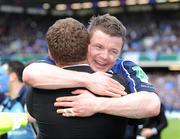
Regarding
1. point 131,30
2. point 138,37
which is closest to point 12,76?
point 138,37

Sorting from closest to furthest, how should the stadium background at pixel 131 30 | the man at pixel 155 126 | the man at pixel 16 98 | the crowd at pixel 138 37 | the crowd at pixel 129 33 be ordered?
the man at pixel 16 98, the man at pixel 155 126, the crowd at pixel 138 37, the stadium background at pixel 131 30, the crowd at pixel 129 33

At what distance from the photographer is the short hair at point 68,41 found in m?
2.21

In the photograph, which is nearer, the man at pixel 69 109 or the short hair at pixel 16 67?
the man at pixel 69 109

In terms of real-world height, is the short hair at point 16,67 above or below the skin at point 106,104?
below

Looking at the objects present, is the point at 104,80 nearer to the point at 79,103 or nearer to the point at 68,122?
the point at 79,103

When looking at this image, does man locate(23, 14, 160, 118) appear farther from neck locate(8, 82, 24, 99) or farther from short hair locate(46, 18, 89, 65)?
neck locate(8, 82, 24, 99)

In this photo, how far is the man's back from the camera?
2.29 metres

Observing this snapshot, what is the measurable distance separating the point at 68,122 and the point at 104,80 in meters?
0.26

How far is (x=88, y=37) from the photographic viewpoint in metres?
2.29

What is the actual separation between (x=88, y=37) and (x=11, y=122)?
634 millimetres

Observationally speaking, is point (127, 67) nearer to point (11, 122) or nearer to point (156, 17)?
point (11, 122)

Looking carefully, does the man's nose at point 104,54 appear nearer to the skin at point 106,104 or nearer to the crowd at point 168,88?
the skin at point 106,104

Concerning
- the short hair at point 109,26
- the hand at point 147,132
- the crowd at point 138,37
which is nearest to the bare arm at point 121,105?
the short hair at point 109,26

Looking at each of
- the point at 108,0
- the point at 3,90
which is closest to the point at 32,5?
the point at 108,0
